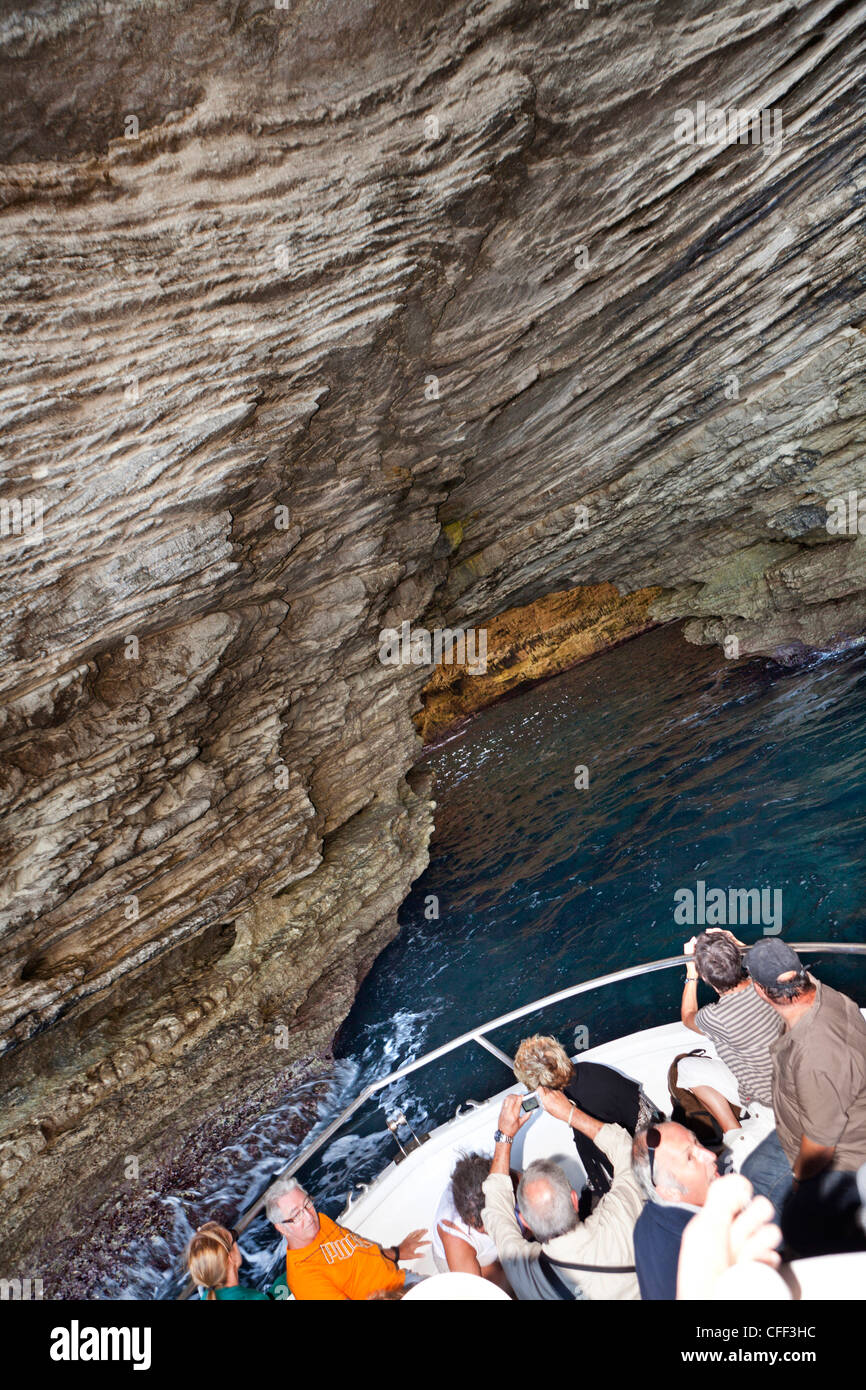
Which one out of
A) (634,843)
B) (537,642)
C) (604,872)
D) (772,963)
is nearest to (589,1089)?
(772,963)

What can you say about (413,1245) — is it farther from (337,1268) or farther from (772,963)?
(772,963)

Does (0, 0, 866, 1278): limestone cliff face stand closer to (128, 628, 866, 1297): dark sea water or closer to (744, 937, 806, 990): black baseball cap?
(128, 628, 866, 1297): dark sea water

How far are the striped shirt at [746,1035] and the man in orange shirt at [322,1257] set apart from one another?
242 centimetres

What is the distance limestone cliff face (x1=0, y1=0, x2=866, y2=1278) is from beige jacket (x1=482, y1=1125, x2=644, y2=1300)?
585 centimetres

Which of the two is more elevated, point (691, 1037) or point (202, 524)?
point (202, 524)

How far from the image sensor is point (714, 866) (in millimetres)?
9391

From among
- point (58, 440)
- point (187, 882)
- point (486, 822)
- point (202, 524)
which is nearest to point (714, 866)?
point (486, 822)

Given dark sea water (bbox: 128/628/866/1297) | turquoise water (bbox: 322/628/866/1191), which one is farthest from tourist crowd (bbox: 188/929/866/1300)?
turquoise water (bbox: 322/628/866/1191)

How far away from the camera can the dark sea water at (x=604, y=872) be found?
23.2 ft

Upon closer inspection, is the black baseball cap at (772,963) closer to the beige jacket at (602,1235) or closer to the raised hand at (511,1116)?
the beige jacket at (602,1235)

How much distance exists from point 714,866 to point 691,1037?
175 inches

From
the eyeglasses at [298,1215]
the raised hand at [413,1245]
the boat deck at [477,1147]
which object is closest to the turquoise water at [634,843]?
the boat deck at [477,1147]
